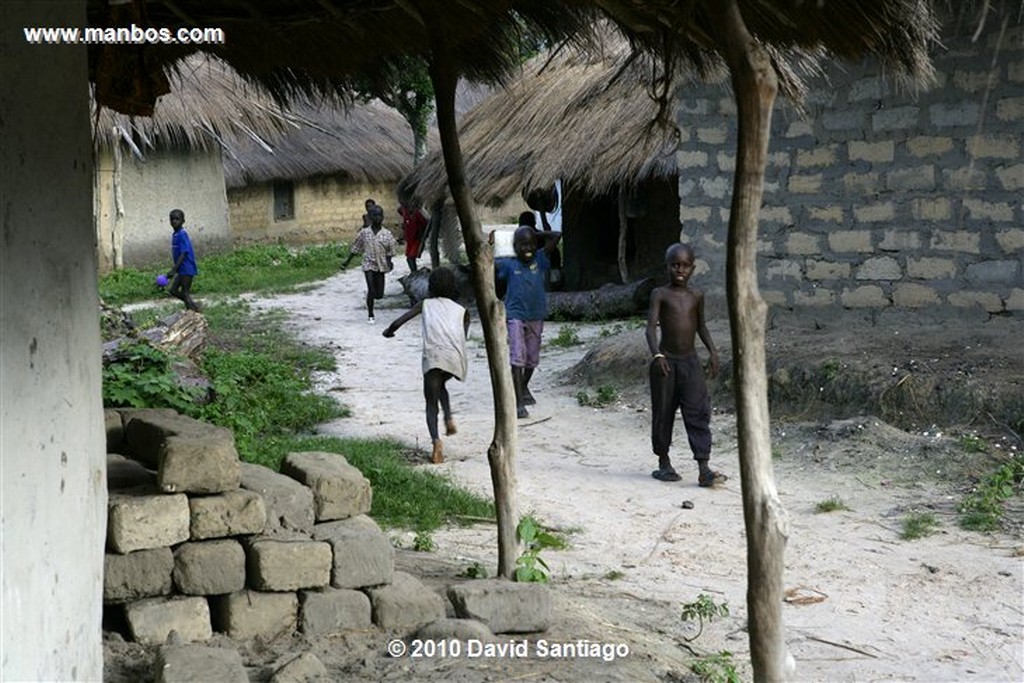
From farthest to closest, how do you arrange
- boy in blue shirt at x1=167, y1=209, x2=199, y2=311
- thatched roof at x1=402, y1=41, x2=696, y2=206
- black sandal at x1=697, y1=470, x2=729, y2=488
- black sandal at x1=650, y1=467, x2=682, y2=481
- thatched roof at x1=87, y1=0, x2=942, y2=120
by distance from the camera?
1. boy in blue shirt at x1=167, y1=209, x2=199, y2=311
2. thatched roof at x1=402, y1=41, x2=696, y2=206
3. black sandal at x1=650, y1=467, x2=682, y2=481
4. black sandal at x1=697, y1=470, x2=729, y2=488
5. thatched roof at x1=87, y1=0, x2=942, y2=120

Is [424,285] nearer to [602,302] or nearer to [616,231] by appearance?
[616,231]

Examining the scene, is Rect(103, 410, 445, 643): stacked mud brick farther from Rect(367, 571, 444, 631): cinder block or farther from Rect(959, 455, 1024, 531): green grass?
Rect(959, 455, 1024, 531): green grass

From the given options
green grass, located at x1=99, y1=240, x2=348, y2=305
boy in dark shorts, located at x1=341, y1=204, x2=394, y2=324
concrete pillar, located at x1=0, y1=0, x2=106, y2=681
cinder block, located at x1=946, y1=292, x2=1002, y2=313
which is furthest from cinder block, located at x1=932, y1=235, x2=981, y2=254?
green grass, located at x1=99, y1=240, x2=348, y2=305

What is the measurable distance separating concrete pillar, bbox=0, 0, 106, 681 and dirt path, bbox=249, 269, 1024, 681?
1.03 metres

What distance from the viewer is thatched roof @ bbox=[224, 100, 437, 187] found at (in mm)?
24031

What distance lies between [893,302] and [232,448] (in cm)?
598

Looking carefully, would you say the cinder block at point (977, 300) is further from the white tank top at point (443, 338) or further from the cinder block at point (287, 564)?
the cinder block at point (287, 564)

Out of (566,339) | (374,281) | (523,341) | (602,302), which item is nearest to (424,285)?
(374,281)

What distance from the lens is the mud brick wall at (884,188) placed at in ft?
27.7

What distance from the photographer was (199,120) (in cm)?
2120

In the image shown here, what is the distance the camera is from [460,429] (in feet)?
31.1

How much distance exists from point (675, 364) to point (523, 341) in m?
2.26

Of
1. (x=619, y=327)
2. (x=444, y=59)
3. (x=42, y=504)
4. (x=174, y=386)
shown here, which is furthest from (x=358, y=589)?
(x=619, y=327)

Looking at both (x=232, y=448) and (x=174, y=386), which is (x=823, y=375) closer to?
(x=174, y=386)
